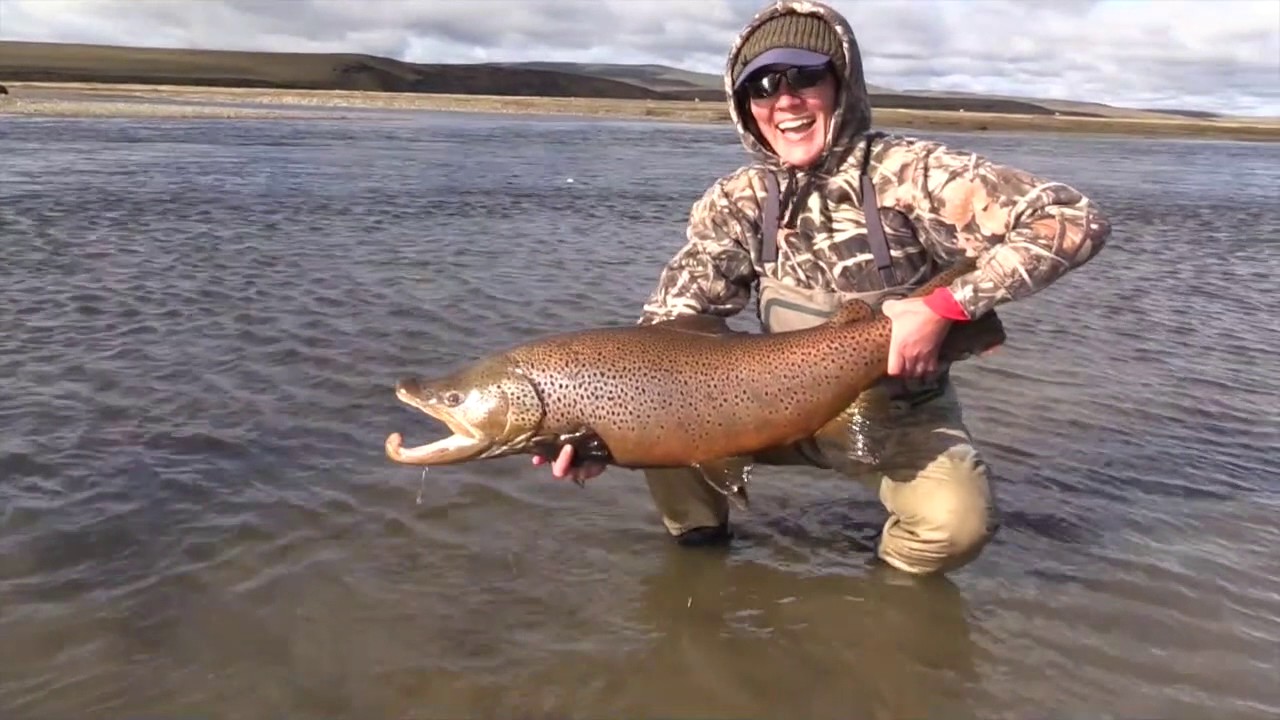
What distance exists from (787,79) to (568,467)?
1639mm

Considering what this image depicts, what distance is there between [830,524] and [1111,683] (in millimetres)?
1479

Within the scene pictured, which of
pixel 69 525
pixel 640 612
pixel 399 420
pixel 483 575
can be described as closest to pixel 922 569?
pixel 640 612

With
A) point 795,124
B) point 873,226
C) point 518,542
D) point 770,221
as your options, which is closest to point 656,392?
point 770,221

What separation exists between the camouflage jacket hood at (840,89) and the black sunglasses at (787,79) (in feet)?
0.32

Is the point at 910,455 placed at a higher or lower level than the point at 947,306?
lower

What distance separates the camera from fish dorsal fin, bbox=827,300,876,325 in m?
3.71

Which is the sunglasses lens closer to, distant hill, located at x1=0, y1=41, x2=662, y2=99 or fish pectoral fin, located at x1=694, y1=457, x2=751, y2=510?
fish pectoral fin, located at x1=694, y1=457, x2=751, y2=510

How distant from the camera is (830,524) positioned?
4.88 metres

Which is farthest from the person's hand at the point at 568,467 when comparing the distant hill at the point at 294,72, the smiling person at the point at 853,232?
the distant hill at the point at 294,72

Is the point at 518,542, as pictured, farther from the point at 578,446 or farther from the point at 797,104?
the point at 797,104

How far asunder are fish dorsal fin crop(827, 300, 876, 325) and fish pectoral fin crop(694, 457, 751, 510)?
1.91ft

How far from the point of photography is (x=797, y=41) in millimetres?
3990

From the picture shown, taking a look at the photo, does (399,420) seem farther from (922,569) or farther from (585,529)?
(922,569)

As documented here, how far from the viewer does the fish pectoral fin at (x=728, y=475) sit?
3707 mm
